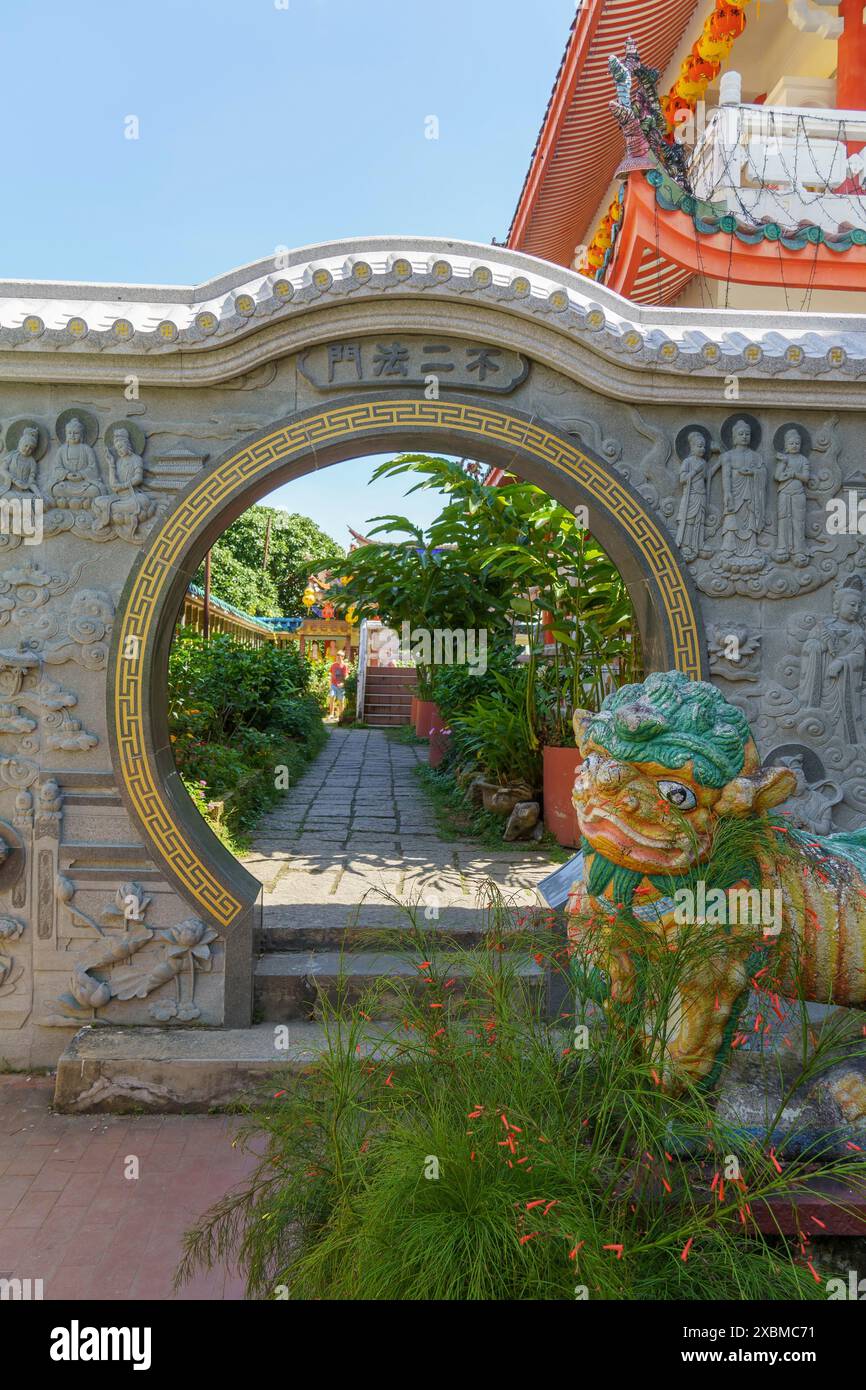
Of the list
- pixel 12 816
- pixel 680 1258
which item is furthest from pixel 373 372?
pixel 680 1258

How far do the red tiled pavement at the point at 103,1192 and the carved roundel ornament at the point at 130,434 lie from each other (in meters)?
2.56

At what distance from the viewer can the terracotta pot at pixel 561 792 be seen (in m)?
6.52

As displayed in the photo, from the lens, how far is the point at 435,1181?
6.24 feet

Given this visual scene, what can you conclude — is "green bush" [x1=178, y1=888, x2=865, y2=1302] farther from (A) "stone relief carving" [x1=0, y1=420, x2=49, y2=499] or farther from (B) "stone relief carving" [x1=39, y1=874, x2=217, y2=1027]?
(A) "stone relief carving" [x1=0, y1=420, x2=49, y2=499]

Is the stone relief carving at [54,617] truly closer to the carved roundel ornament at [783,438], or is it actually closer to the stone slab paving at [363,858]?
the stone slab paving at [363,858]

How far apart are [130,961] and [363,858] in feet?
8.54

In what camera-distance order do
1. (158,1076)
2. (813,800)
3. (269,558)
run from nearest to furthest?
1. (158,1076)
2. (813,800)
3. (269,558)

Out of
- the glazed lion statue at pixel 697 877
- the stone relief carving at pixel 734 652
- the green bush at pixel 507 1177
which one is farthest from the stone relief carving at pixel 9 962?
the stone relief carving at pixel 734 652

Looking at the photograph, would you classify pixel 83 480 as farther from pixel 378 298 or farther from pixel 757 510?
pixel 757 510

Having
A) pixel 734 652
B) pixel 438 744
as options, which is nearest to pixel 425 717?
pixel 438 744

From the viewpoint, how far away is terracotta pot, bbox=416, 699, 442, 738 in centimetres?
1185

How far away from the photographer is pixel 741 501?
413 centimetres

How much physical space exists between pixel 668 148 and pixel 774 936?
5063mm
